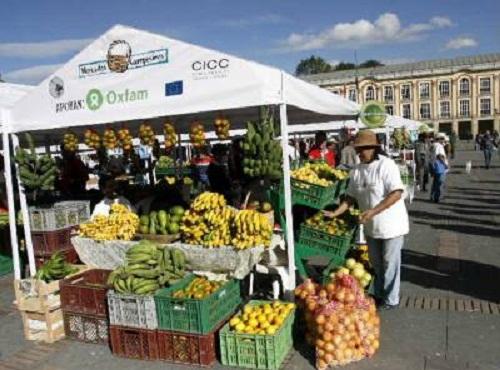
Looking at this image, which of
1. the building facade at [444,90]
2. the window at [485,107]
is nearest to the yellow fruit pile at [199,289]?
the building facade at [444,90]

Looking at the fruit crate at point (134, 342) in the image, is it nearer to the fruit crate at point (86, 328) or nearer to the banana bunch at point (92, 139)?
the fruit crate at point (86, 328)

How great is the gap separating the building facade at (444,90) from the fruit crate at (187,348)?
78.9 meters

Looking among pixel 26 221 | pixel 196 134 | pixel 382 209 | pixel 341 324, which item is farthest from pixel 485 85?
pixel 341 324

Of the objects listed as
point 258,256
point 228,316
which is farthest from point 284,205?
point 228,316

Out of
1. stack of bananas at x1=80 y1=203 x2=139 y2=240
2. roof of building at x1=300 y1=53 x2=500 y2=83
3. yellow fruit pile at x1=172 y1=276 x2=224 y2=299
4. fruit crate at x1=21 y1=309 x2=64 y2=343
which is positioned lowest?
fruit crate at x1=21 y1=309 x2=64 y2=343

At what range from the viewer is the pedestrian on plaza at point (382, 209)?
503 centimetres

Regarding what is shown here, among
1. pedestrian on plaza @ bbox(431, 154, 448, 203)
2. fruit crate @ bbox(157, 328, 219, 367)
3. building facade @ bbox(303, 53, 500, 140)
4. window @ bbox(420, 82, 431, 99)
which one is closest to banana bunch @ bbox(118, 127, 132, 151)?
fruit crate @ bbox(157, 328, 219, 367)

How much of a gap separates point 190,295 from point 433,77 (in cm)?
8794

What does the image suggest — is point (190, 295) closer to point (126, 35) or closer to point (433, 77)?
point (126, 35)

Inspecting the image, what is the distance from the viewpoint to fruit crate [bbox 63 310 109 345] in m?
4.97

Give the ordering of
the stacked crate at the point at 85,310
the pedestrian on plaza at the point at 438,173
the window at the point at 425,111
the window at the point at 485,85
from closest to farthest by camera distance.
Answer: the stacked crate at the point at 85,310 < the pedestrian on plaza at the point at 438,173 < the window at the point at 485,85 < the window at the point at 425,111

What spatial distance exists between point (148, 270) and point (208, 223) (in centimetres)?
93

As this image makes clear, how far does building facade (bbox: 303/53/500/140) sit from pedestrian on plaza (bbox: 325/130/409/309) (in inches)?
3048

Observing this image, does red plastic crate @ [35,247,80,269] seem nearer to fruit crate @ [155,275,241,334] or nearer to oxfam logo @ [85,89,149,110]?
oxfam logo @ [85,89,149,110]
